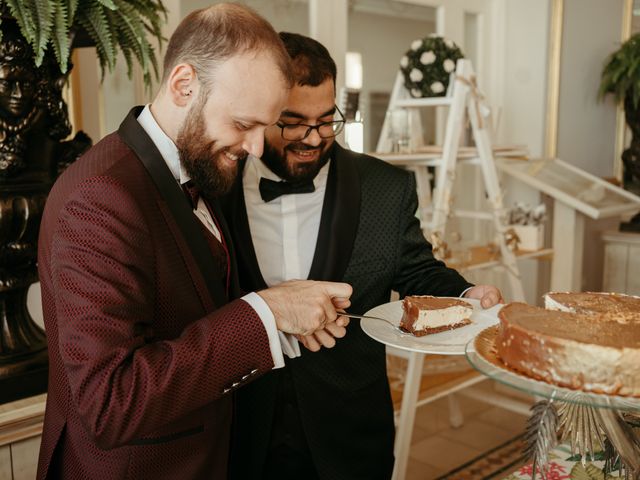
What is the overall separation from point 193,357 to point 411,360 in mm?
1683

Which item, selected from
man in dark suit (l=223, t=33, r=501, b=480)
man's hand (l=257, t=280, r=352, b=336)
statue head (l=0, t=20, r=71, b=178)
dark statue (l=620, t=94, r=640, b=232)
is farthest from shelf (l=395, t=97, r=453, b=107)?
dark statue (l=620, t=94, r=640, b=232)

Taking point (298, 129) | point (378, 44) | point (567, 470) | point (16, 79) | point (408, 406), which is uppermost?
point (378, 44)

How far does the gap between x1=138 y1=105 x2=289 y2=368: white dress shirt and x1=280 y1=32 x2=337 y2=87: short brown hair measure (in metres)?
0.48

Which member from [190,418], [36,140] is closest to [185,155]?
[190,418]

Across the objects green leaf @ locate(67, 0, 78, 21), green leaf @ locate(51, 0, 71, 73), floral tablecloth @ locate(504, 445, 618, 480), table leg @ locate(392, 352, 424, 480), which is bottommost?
table leg @ locate(392, 352, 424, 480)

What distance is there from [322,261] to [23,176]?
0.77m

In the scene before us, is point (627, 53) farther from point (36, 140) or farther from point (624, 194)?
point (36, 140)

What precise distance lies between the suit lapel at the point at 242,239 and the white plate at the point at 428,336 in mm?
351

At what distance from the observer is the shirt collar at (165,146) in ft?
4.14

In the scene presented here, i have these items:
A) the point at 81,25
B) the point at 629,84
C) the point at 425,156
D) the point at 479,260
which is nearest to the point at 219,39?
the point at 81,25

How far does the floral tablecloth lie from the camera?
1.36 meters

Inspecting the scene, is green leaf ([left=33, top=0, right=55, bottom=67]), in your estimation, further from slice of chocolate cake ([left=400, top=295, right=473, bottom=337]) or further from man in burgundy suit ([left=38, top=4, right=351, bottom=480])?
slice of chocolate cake ([left=400, top=295, right=473, bottom=337])

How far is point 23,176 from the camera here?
161cm

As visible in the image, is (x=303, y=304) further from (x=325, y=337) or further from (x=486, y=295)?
(x=486, y=295)
